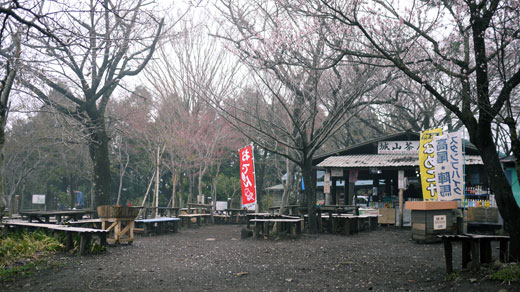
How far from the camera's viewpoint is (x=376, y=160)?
1759cm

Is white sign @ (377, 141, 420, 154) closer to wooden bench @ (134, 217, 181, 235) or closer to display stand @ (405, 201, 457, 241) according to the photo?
display stand @ (405, 201, 457, 241)

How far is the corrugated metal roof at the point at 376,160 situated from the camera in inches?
649

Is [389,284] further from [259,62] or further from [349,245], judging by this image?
[259,62]

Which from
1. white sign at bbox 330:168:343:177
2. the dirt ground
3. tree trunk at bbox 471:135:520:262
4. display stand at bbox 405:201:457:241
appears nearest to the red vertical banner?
white sign at bbox 330:168:343:177

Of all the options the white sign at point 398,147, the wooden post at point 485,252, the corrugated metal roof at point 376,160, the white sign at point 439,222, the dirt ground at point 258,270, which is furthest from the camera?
the white sign at point 398,147

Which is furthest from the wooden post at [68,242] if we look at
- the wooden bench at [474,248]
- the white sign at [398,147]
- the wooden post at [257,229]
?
the white sign at [398,147]

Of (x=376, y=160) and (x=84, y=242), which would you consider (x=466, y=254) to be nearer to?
(x=84, y=242)

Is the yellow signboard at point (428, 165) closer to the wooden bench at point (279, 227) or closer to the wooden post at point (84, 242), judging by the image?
the wooden bench at point (279, 227)

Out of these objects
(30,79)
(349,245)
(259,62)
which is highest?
(259,62)

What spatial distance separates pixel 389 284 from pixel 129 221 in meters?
6.76

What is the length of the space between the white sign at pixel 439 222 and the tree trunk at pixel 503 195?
4.59 meters

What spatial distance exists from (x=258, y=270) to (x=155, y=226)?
783 centimetres

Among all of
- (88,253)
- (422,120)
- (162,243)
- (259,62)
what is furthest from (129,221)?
(422,120)

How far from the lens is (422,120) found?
23.3 m
